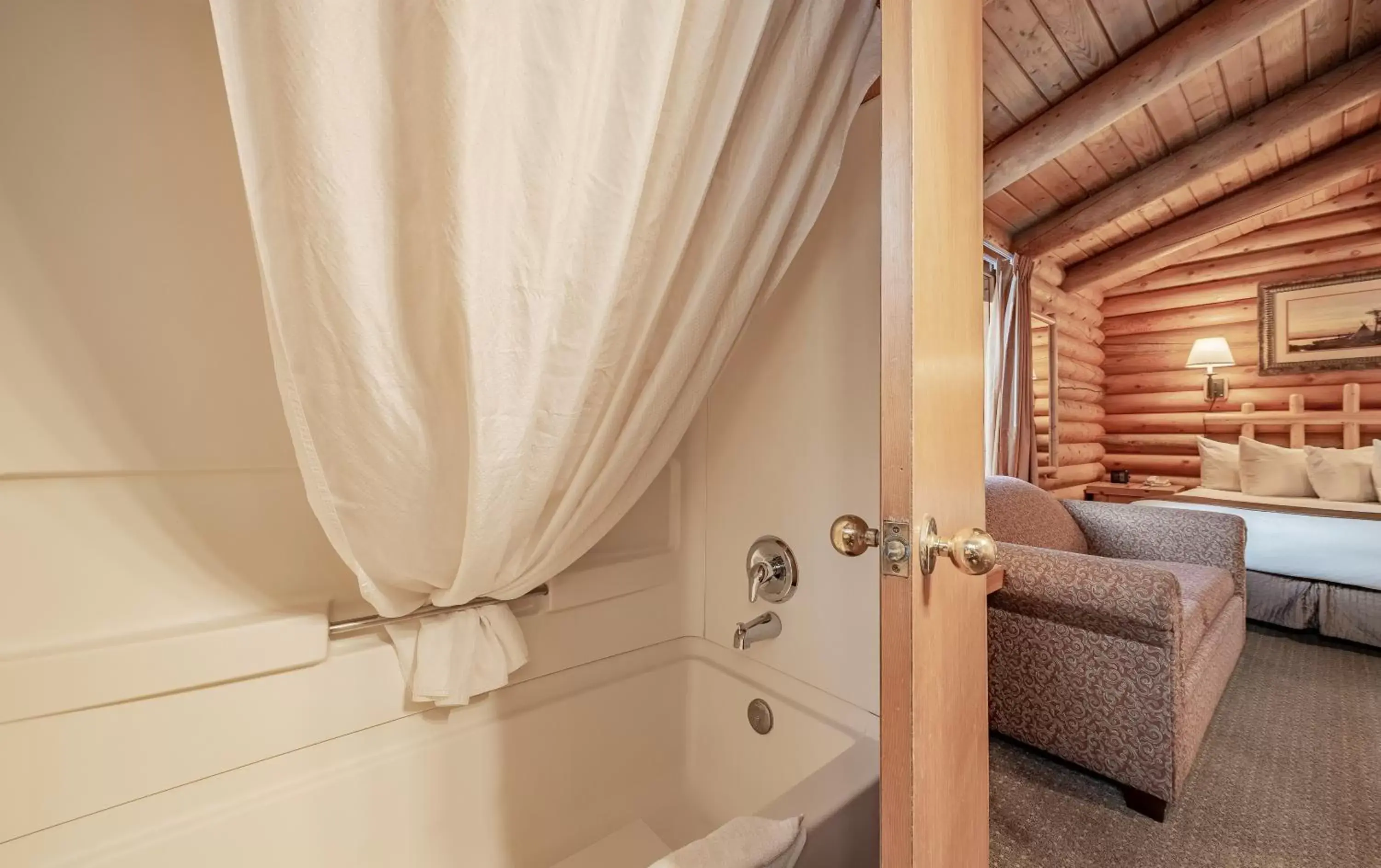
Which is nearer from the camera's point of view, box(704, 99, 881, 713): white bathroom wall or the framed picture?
box(704, 99, 881, 713): white bathroom wall

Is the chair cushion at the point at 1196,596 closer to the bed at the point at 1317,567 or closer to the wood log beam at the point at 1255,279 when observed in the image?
the bed at the point at 1317,567

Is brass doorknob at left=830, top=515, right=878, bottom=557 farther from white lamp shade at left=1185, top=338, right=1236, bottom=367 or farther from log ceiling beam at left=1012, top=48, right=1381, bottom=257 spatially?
white lamp shade at left=1185, top=338, right=1236, bottom=367

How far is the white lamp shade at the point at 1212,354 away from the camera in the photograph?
4.30 m

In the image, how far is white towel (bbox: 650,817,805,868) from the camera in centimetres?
66

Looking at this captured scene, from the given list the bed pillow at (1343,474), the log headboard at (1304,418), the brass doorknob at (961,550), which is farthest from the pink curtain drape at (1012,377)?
the brass doorknob at (961,550)

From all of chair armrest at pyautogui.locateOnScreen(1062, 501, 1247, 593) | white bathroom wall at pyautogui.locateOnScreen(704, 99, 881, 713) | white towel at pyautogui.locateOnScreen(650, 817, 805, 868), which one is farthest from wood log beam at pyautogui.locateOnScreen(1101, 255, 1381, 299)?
white towel at pyautogui.locateOnScreen(650, 817, 805, 868)

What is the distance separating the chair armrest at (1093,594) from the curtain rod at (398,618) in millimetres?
1384

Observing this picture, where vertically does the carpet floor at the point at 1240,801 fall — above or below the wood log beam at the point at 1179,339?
below

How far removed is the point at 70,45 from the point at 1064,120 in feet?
10.9

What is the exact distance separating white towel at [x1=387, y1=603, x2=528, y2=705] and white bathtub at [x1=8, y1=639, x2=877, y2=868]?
10 cm

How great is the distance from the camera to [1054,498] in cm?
236

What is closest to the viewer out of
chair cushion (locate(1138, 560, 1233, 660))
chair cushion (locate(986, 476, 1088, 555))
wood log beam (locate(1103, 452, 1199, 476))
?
chair cushion (locate(1138, 560, 1233, 660))

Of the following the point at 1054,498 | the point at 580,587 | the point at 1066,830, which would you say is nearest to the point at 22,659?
the point at 580,587

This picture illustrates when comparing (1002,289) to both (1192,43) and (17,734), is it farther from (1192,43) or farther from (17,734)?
(17,734)
